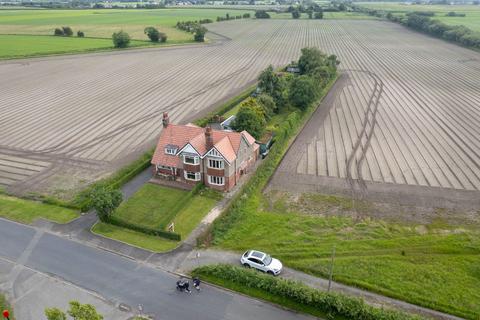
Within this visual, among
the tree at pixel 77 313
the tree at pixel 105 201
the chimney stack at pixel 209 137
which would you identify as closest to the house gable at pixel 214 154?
the chimney stack at pixel 209 137

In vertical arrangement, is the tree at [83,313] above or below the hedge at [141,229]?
above

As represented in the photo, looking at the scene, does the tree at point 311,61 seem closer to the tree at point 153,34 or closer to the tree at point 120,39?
the tree at point 120,39

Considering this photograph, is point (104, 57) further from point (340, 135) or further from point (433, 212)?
point (433, 212)

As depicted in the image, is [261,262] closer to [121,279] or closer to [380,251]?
[380,251]

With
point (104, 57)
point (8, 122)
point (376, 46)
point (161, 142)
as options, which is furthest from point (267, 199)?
point (376, 46)

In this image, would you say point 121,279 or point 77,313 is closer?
point 77,313

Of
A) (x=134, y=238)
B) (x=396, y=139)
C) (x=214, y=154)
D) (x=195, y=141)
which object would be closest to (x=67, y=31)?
(x=195, y=141)
